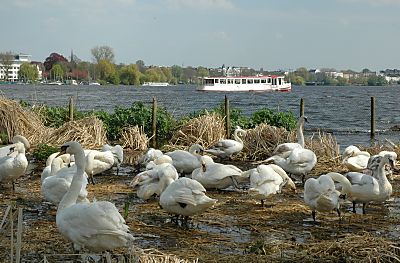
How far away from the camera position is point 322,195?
1020cm

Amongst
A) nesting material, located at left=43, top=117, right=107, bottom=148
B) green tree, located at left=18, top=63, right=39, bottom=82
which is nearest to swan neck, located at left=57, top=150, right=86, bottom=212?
nesting material, located at left=43, top=117, right=107, bottom=148

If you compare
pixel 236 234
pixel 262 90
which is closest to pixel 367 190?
pixel 236 234

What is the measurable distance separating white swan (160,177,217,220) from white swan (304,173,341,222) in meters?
1.76

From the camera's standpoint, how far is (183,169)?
14.6 m

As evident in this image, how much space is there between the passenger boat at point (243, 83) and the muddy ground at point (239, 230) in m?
85.1

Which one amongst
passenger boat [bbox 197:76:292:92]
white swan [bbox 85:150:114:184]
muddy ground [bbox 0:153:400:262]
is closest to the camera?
muddy ground [bbox 0:153:400:262]

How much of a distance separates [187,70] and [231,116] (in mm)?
144771

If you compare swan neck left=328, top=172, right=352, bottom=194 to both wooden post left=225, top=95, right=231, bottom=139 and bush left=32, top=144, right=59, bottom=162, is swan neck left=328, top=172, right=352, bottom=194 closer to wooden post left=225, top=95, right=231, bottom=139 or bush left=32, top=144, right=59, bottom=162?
bush left=32, top=144, right=59, bottom=162

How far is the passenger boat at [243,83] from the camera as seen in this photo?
98.3 metres

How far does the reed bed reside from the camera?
21.0 metres

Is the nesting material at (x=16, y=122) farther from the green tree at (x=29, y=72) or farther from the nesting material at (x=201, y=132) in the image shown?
the green tree at (x=29, y=72)

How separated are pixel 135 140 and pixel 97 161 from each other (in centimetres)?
696

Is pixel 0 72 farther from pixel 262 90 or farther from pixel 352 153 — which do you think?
pixel 352 153

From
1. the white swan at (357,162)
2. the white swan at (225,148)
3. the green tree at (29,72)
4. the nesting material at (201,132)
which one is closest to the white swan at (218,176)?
the white swan at (357,162)
